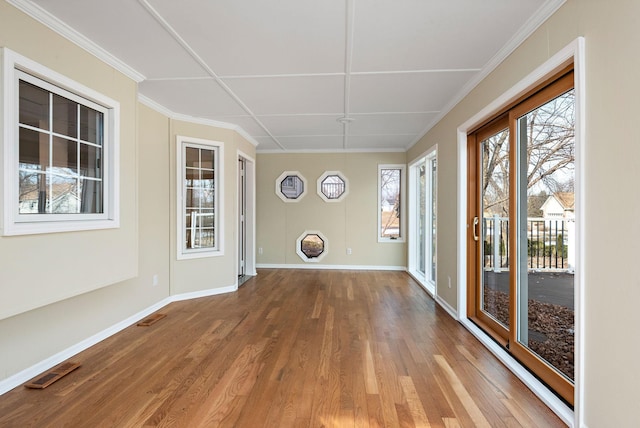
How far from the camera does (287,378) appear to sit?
217 centimetres

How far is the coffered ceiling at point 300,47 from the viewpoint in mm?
1873

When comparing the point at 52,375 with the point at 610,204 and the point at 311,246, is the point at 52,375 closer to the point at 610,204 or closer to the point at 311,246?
the point at 610,204

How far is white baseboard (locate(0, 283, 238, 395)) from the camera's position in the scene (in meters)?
2.06

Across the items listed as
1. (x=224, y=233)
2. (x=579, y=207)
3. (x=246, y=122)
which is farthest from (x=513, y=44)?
(x=224, y=233)

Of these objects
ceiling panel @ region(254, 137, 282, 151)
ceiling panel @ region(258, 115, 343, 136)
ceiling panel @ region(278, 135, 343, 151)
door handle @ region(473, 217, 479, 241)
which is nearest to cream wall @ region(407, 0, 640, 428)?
door handle @ region(473, 217, 479, 241)

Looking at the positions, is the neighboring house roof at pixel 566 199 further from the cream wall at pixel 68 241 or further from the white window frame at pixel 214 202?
the white window frame at pixel 214 202

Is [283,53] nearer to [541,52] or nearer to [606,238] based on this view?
[541,52]

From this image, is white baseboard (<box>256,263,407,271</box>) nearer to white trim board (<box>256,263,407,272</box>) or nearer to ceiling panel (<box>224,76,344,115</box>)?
white trim board (<box>256,263,407,272</box>)

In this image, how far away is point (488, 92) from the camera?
2.65m

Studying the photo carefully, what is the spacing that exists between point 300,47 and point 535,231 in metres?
2.16

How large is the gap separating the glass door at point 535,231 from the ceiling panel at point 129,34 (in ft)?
8.51

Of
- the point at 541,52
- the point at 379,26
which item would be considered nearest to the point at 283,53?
the point at 379,26

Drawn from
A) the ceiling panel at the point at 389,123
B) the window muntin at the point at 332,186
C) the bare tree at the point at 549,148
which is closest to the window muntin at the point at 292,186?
the window muntin at the point at 332,186

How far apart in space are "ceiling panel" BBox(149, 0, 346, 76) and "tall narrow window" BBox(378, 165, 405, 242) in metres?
3.76
